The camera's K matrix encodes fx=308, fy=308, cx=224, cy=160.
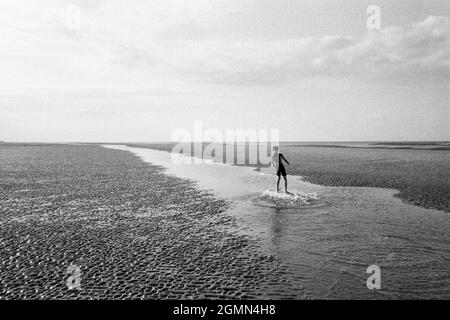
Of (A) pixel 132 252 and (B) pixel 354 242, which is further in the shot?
(B) pixel 354 242

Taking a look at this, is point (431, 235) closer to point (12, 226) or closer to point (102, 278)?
point (102, 278)

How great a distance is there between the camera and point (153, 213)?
19953 mm

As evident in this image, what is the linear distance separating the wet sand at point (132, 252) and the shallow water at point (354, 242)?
3.21 feet

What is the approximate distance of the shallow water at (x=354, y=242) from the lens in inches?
389

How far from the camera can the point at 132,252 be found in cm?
1291

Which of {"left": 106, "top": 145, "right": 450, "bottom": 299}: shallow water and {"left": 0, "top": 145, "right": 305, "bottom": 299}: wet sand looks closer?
{"left": 0, "top": 145, "right": 305, "bottom": 299}: wet sand

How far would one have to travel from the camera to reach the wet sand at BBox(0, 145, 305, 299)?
9.72 meters

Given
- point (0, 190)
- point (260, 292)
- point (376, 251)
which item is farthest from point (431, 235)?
point (0, 190)

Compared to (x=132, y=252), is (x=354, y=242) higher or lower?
higher

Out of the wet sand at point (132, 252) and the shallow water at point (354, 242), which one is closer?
the wet sand at point (132, 252)

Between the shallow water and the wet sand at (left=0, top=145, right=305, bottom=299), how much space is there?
0.98m

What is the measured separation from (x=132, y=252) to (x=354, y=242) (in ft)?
32.2

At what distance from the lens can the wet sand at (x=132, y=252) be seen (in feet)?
31.9

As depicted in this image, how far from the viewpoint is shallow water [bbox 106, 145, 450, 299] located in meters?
9.88
